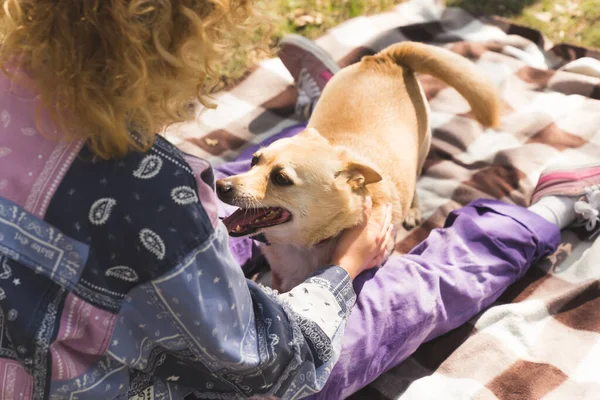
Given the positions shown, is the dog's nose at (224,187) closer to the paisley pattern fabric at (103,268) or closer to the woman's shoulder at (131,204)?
the paisley pattern fabric at (103,268)

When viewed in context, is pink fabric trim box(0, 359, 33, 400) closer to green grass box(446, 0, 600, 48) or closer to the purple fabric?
the purple fabric

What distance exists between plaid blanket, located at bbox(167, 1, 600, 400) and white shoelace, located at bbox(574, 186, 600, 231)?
92 millimetres

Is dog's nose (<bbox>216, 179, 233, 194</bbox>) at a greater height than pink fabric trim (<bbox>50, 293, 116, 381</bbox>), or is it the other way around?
pink fabric trim (<bbox>50, 293, 116, 381</bbox>)

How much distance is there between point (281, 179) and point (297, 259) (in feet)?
1.14

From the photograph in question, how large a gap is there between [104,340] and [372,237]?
1.09 metres

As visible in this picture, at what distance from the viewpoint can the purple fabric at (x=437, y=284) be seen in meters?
1.83

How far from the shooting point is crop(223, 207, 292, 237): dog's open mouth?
203cm

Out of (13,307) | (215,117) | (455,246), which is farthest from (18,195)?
(215,117)

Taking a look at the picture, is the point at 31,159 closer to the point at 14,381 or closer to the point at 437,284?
the point at 14,381

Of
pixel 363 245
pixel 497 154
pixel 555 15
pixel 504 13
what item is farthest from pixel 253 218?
pixel 555 15

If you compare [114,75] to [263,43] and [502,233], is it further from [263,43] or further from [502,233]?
[502,233]

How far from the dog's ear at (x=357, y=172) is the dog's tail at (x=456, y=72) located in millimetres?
720

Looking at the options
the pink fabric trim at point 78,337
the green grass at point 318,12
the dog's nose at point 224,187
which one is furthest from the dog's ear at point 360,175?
the green grass at point 318,12

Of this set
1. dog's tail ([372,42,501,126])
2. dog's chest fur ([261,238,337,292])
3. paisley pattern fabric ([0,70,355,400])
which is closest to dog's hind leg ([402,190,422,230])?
dog's tail ([372,42,501,126])
